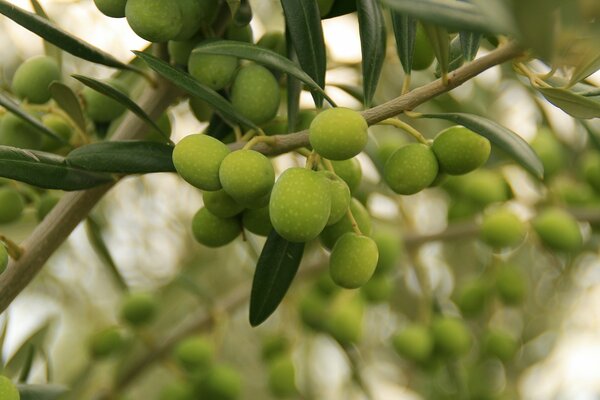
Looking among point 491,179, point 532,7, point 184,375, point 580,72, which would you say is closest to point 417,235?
point 491,179

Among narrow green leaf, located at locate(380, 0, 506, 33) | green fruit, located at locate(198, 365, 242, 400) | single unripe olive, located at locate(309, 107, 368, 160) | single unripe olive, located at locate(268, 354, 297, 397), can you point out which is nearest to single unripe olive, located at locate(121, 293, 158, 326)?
green fruit, located at locate(198, 365, 242, 400)

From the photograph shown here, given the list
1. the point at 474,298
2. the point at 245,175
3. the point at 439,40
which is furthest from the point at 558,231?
the point at 245,175

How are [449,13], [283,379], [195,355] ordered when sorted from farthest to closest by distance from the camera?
[283,379] < [195,355] < [449,13]

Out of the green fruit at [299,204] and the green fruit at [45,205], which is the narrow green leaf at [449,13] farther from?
the green fruit at [45,205]

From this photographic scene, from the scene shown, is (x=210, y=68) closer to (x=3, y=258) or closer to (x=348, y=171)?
(x=348, y=171)

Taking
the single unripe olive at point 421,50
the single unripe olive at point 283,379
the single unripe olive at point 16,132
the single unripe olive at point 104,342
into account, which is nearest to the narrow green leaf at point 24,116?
the single unripe olive at point 16,132
